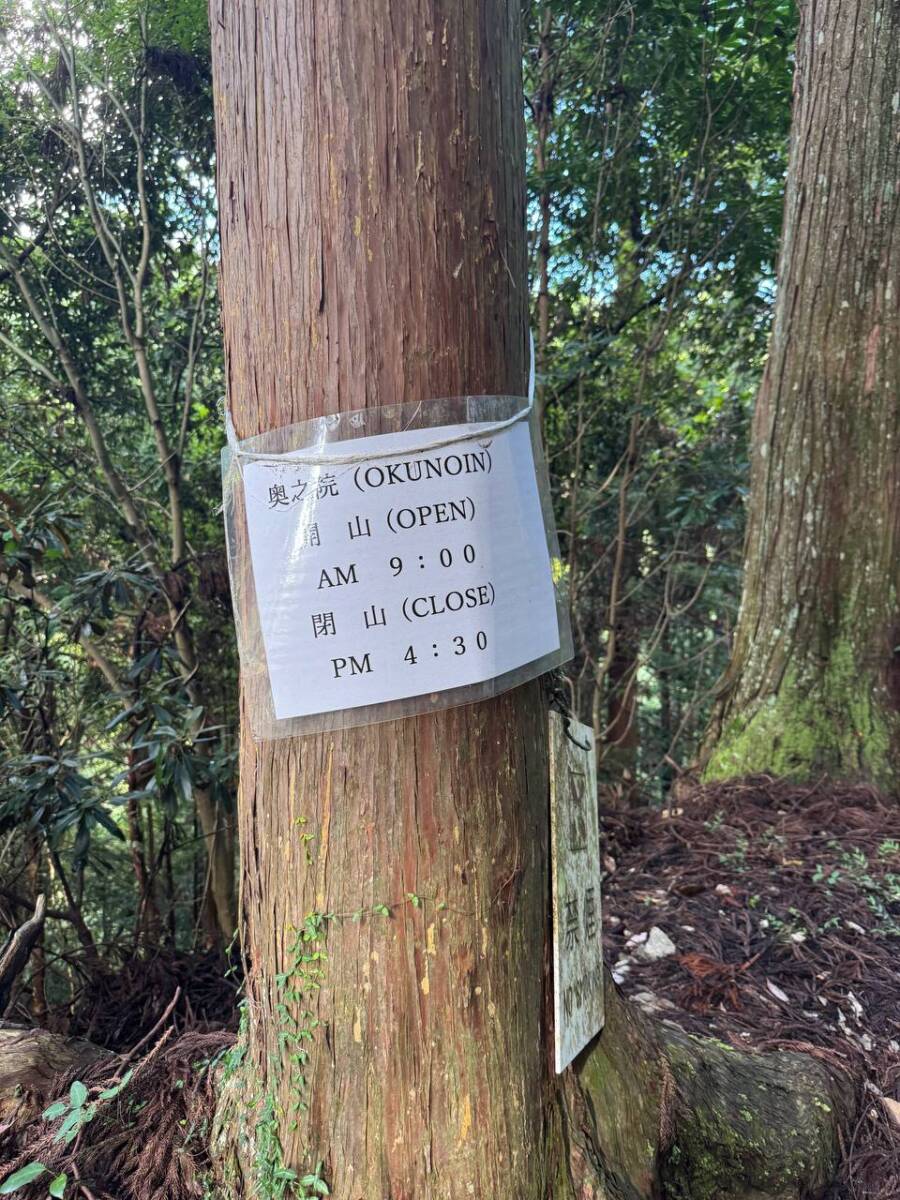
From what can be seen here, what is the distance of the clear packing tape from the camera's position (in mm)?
1017

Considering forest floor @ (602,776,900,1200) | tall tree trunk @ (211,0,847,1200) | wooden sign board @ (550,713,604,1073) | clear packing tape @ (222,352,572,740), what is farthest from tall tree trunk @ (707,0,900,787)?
clear packing tape @ (222,352,572,740)

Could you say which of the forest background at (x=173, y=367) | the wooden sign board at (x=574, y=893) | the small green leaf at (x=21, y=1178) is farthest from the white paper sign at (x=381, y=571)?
the forest background at (x=173, y=367)

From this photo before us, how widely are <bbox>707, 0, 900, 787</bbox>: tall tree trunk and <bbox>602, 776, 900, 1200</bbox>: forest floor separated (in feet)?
1.08

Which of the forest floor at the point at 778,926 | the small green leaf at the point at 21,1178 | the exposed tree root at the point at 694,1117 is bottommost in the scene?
the forest floor at the point at 778,926

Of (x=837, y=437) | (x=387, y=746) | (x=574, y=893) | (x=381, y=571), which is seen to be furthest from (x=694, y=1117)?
(x=837, y=437)

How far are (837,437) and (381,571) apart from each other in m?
3.20

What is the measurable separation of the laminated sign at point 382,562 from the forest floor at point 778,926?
1.46 meters

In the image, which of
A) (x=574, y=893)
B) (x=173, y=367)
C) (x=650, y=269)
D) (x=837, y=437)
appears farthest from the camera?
(x=650, y=269)

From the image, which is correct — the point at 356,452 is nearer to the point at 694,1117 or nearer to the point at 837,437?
the point at 694,1117

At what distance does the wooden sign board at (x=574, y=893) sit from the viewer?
1.20 metres

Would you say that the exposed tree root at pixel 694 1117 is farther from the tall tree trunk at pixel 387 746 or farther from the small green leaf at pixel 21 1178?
the small green leaf at pixel 21 1178

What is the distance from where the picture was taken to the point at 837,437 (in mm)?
3514

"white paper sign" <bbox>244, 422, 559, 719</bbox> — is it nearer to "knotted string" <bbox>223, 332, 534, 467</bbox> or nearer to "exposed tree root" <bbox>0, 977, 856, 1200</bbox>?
"knotted string" <bbox>223, 332, 534, 467</bbox>

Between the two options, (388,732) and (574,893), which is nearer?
(388,732)
